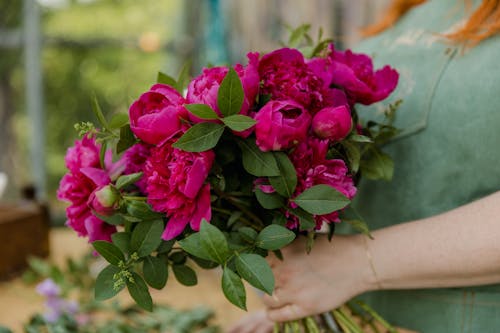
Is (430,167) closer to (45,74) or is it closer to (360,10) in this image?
(360,10)

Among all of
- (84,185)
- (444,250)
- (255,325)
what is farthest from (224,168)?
(255,325)

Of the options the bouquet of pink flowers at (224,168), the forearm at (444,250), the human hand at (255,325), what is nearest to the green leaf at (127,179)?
the bouquet of pink flowers at (224,168)

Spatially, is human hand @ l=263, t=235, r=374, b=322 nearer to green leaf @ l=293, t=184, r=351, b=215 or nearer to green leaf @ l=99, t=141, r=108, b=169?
green leaf @ l=293, t=184, r=351, b=215

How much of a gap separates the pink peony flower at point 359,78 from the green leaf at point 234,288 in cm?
26

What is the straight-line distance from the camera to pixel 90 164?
2.03 ft

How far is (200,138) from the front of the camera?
520 millimetres

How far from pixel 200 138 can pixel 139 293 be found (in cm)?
20

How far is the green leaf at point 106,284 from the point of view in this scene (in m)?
0.57

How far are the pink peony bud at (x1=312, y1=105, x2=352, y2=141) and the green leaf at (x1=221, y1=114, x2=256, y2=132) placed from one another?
0.09 metres

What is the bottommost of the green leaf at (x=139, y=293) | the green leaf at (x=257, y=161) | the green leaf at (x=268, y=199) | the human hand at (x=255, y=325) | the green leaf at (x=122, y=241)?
the human hand at (x=255, y=325)

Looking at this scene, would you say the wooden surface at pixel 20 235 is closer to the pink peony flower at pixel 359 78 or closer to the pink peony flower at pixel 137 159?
the pink peony flower at pixel 137 159

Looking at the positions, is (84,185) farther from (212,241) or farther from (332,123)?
(332,123)

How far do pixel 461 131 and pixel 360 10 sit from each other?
1361 mm

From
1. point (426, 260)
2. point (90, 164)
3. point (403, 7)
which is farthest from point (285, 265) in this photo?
point (403, 7)
